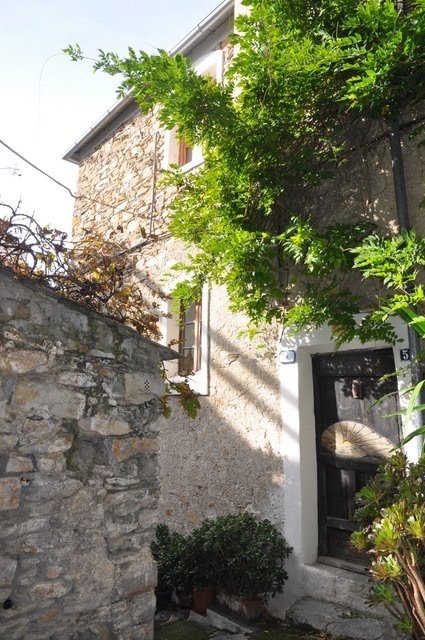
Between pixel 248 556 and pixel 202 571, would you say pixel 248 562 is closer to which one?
pixel 248 556

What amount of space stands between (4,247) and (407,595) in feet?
9.40

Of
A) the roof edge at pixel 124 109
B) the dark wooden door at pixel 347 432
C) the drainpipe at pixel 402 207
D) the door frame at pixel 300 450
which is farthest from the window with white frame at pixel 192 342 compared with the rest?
the roof edge at pixel 124 109

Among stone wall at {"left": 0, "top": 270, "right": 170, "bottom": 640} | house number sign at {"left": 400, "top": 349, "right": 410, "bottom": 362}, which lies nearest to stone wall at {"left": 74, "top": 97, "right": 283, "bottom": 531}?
house number sign at {"left": 400, "top": 349, "right": 410, "bottom": 362}

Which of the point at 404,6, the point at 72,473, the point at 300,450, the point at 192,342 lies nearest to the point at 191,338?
the point at 192,342

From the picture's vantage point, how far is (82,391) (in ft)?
8.80

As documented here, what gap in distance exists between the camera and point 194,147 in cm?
551

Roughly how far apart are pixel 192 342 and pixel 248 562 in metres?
2.40

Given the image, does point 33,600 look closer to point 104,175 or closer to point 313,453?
point 313,453

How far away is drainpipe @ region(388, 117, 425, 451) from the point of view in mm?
3086

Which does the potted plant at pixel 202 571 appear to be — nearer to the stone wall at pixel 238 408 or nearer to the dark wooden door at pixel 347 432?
the stone wall at pixel 238 408

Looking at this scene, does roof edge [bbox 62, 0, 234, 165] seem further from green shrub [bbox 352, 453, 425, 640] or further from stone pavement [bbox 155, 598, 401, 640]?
stone pavement [bbox 155, 598, 401, 640]

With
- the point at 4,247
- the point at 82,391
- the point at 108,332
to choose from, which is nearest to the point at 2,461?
the point at 82,391

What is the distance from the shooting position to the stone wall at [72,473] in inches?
92.9

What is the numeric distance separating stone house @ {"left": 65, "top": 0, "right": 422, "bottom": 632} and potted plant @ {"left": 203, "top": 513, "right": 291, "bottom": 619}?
0.14 m
